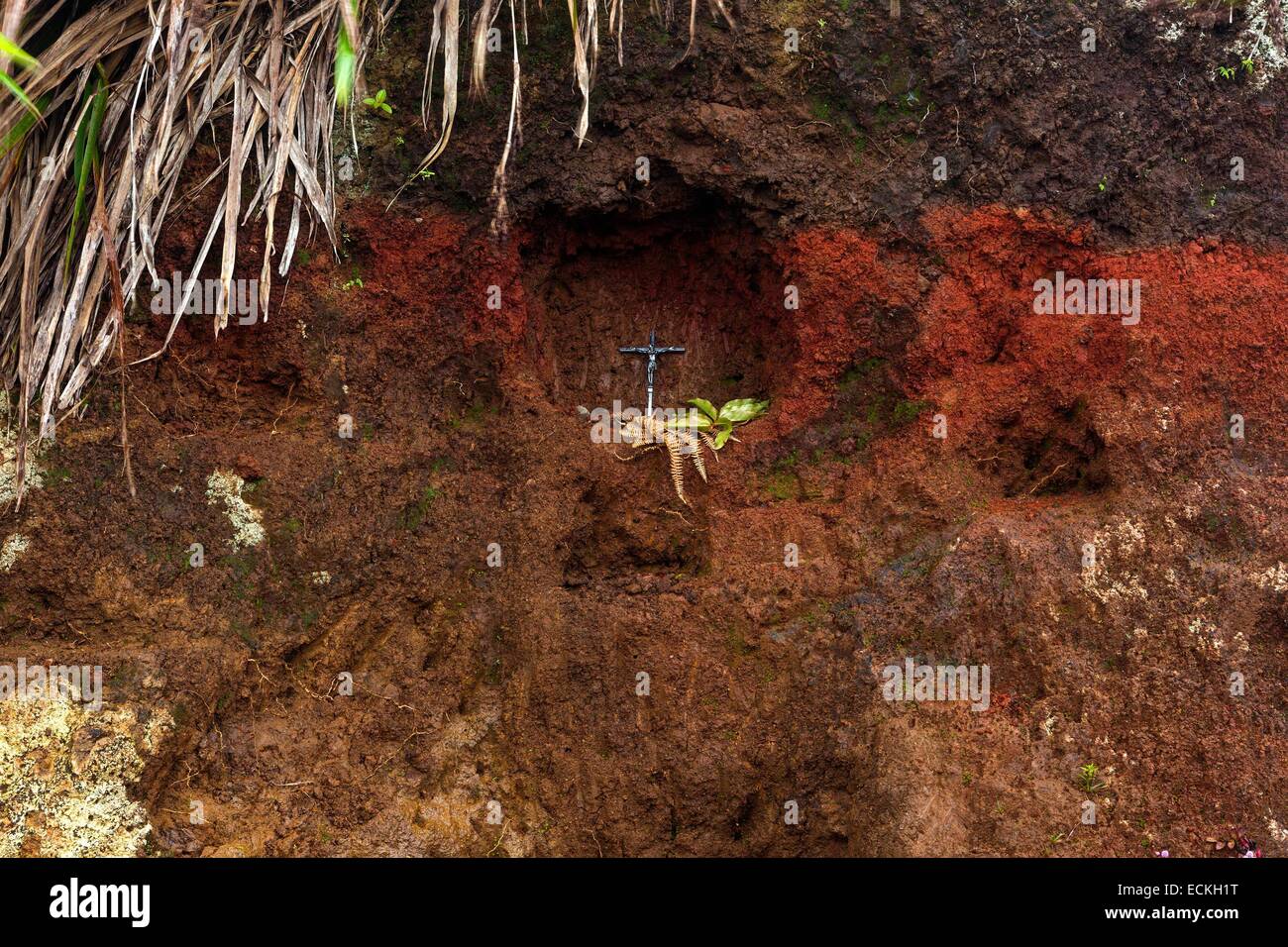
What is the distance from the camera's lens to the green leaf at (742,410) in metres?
5.11

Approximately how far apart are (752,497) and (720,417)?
0.40 m

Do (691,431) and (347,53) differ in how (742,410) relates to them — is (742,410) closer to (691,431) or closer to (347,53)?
(691,431)

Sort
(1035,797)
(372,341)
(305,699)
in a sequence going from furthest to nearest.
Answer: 1. (372,341)
2. (305,699)
3. (1035,797)

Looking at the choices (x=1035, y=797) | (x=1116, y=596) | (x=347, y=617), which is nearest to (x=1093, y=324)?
(x=1116, y=596)

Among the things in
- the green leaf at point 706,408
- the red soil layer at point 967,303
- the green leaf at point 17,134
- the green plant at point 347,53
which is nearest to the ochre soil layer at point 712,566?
the red soil layer at point 967,303

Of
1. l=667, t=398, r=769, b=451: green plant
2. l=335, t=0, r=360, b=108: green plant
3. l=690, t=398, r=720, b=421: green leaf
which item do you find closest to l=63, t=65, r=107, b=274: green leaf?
l=335, t=0, r=360, b=108: green plant

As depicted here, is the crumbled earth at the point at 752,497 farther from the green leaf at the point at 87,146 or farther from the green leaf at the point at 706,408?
the green leaf at the point at 87,146

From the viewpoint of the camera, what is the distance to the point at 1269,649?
4559 mm

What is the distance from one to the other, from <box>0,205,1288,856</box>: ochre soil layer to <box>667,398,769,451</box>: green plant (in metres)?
0.09

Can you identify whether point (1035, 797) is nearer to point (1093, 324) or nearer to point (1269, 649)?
point (1269, 649)

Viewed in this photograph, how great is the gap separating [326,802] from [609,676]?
48.7 inches

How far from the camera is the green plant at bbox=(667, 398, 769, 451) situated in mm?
5035

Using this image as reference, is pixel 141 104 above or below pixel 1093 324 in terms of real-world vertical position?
above

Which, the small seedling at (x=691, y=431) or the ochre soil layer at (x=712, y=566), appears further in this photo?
the small seedling at (x=691, y=431)
